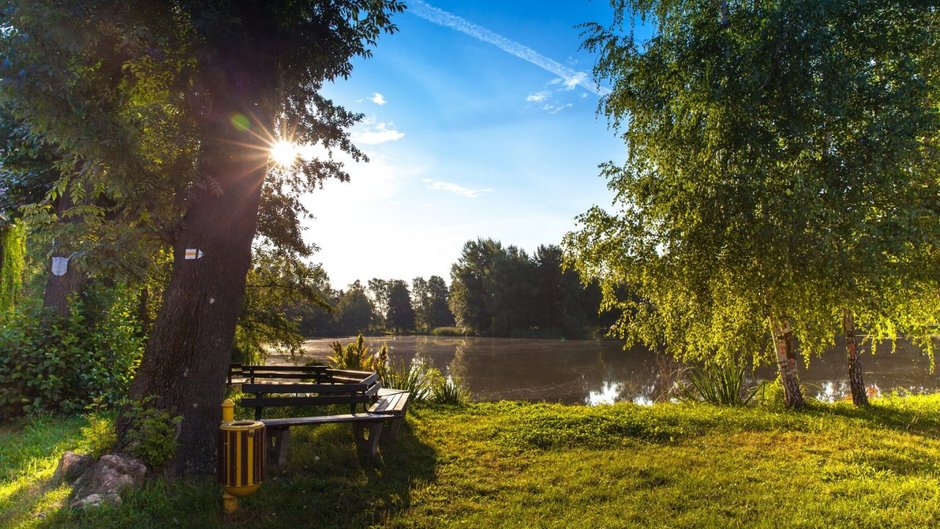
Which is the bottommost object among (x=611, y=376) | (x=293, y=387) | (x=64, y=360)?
(x=611, y=376)

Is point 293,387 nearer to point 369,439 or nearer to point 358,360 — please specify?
point 369,439

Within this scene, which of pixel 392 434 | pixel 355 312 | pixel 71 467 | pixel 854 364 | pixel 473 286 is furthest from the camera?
pixel 355 312

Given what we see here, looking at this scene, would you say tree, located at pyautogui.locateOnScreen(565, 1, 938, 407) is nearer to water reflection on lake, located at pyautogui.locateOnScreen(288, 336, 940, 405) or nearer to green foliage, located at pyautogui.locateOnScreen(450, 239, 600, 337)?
water reflection on lake, located at pyautogui.locateOnScreen(288, 336, 940, 405)

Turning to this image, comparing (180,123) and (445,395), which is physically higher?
(180,123)

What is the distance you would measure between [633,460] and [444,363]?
53.4ft

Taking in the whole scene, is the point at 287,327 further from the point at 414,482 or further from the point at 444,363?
the point at 444,363

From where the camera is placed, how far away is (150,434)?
4.43 m

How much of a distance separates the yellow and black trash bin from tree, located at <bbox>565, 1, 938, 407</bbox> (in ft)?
18.2

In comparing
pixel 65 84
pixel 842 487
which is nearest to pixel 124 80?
pixel 65 84

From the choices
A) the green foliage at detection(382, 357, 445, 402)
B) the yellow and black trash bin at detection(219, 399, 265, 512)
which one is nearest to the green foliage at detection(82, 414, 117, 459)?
the yellow and black trash bin at detection(219, 399, 265, 512)

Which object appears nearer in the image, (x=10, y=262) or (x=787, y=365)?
(x=787, y=365)

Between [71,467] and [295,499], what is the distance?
211 centimetres

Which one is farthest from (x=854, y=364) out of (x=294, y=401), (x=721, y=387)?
(x=294, y=401)

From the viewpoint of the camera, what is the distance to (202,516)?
12.8ft
